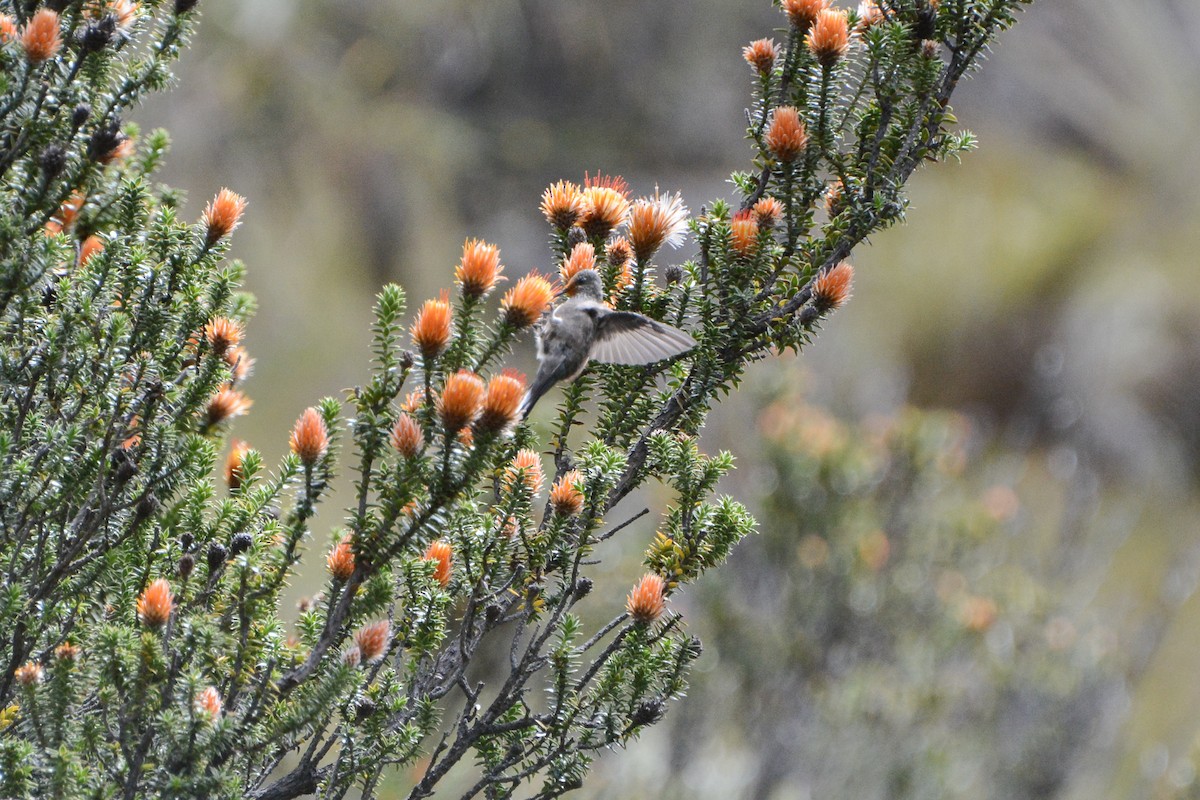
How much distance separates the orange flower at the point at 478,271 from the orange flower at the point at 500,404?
22cm

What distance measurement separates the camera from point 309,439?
2.03 meters

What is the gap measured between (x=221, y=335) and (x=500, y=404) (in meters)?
0.97

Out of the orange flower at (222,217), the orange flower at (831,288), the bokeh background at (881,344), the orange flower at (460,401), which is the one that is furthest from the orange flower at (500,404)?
the bokeh background at (881,344)

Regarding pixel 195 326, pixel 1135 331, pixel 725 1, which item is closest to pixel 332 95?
pixel 725 1

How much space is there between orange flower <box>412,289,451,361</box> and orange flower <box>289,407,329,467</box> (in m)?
0.26

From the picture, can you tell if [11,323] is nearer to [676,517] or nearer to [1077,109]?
[676,517]

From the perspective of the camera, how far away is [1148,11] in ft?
90.8

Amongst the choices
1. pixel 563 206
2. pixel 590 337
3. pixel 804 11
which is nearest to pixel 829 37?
pixel 804 11

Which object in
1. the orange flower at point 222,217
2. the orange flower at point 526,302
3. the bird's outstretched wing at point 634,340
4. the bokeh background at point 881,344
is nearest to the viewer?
the orange flower at point 526,302

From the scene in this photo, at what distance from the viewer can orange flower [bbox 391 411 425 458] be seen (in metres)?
1.91

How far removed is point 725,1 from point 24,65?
76.5ft

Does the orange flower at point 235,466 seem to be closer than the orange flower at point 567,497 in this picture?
No

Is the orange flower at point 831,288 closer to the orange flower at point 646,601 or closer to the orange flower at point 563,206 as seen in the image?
the orange flower at point 563,206

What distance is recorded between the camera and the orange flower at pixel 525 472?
2.31 meters
